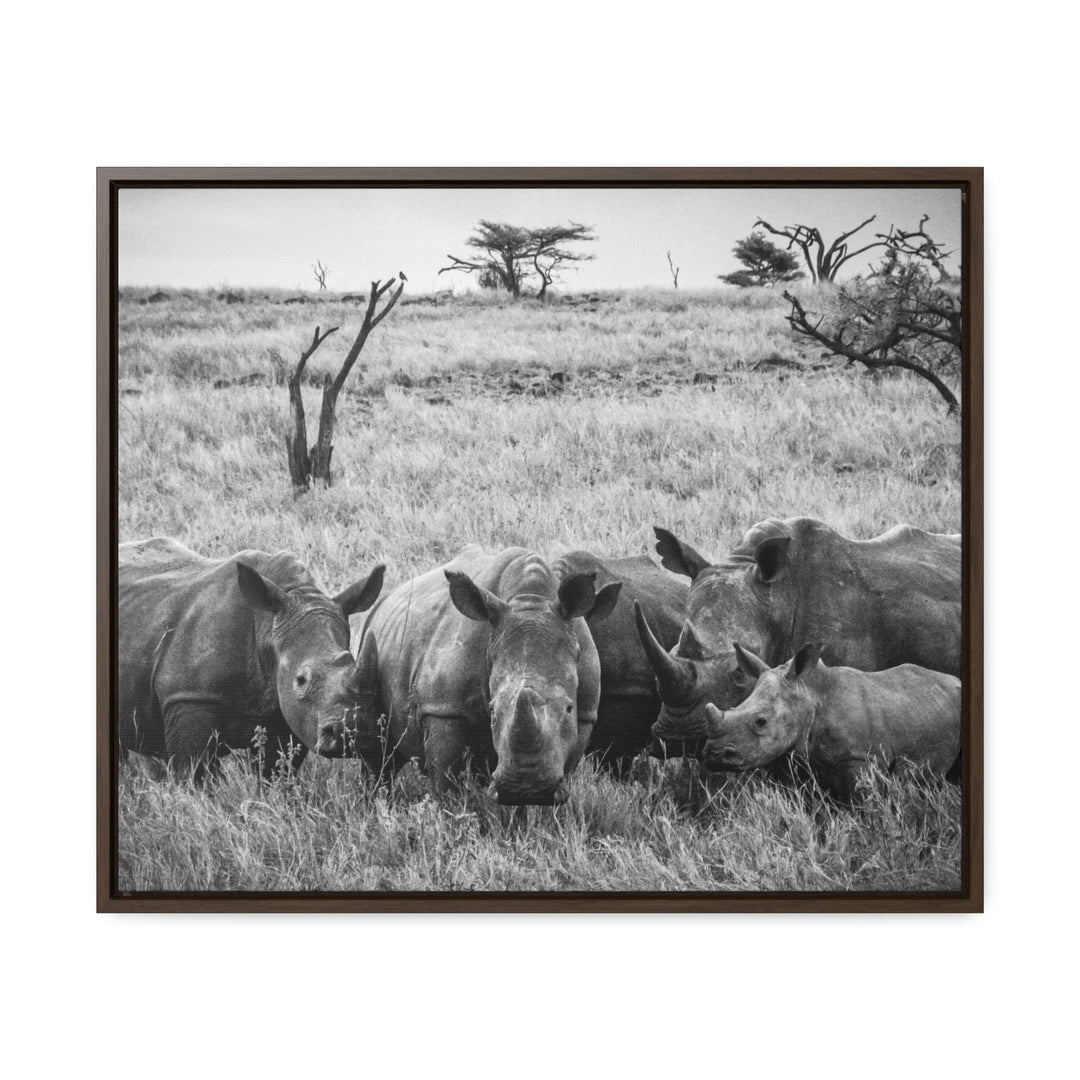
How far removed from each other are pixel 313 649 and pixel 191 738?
1.69 feet

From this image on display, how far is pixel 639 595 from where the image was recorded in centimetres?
371

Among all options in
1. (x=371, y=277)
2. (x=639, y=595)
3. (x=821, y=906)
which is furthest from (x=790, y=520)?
(x=371, y=277)

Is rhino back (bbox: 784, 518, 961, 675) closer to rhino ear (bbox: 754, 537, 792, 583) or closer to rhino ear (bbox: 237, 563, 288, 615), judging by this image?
rhino ear (bbox: 754, 537, 792, 583)

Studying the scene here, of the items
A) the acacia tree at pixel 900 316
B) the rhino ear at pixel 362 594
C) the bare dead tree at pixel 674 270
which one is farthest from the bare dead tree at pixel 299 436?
the acacia tree at pixel 900 316

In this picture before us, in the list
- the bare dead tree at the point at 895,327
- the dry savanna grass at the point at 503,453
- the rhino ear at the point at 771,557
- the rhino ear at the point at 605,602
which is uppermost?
the bare dead tree at the point at 895,327

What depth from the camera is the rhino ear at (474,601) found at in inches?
145

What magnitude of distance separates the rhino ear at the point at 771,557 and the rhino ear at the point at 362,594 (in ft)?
4.28

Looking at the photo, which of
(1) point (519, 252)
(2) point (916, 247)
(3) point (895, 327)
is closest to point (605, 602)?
(1) point (519, 252)

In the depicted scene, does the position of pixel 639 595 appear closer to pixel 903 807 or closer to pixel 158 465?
pixel 903 807

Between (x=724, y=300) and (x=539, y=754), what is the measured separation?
5.54 ft

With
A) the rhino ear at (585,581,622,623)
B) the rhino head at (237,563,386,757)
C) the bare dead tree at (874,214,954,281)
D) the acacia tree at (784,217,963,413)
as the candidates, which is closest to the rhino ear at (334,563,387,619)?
the rhino head at (237,563,386,757)

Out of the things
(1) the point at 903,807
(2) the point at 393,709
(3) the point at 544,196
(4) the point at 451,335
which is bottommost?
(1) the point at 903,807

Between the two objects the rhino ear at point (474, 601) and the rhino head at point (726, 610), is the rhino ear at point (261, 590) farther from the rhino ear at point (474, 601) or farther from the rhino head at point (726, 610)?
the rhino head at point (726, 610)

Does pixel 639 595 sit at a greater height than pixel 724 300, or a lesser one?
lesser
